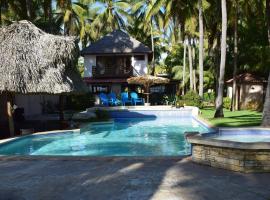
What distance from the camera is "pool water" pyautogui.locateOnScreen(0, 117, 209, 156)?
11.8m

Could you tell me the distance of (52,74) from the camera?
1355 centimetres

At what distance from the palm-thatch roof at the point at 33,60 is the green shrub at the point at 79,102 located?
11.7m

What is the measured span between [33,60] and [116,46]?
20.0 metres

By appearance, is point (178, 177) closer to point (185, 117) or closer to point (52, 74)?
point (52, 74)

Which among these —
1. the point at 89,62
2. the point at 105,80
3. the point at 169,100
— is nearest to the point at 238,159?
the point at 169,100

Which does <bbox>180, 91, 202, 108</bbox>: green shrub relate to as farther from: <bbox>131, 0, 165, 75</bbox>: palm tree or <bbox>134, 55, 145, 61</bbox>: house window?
<bbox>131, 0, 165, 75</bbox>: palm tree

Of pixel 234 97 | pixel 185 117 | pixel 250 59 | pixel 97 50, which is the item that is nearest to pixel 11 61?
pixel 185 117

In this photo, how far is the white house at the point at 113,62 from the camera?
1267 inches

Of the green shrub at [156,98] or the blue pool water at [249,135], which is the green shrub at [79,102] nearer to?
the green shrub at [156,98]

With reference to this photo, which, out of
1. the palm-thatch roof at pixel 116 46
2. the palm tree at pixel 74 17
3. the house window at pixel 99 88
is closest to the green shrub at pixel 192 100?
the palm-thatch roof at pixel 116 46

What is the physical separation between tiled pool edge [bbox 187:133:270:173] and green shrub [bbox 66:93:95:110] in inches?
766

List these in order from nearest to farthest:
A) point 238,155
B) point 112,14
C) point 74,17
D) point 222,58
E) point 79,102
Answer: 1. point 238,155
2. point 222,58
3. point 79,102
4. point 74,17
5. point 112,14

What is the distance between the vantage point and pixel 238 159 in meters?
6.81

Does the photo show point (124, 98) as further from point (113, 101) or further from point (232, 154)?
point (232, 154)
